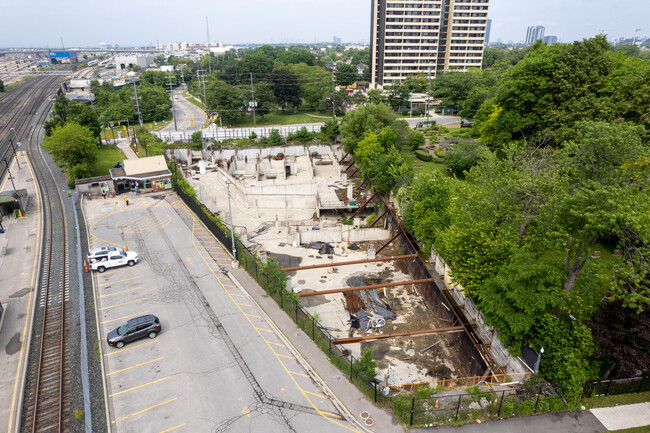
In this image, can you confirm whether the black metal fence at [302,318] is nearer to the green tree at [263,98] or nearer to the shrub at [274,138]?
the shrub at [274,138]

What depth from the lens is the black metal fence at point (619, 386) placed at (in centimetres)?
1992

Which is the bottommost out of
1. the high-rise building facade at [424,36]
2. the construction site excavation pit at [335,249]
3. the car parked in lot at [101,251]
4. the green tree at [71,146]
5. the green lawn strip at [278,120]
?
the construction site excavation pit at [335,249]

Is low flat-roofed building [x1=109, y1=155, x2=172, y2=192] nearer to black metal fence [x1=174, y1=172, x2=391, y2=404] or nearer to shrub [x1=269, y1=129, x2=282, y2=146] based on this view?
black metal fence [x1=174, y1=172, x2=391, y2=404]

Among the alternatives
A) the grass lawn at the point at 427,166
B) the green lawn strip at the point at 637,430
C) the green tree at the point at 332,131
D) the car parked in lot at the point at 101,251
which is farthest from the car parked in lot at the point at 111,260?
the green tree at the point at 332,131

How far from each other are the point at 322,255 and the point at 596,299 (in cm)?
2357

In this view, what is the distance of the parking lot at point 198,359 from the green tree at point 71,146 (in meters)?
23.5

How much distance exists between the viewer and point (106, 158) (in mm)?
67062

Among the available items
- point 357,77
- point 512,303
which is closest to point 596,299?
point 512,303

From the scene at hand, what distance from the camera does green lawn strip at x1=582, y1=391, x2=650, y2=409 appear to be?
19.6m

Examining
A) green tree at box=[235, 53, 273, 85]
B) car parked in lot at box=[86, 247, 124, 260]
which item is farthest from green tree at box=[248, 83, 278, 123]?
car parked in lot at box=[86, 247, 124, 260]

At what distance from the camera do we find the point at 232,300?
2878 centimetres

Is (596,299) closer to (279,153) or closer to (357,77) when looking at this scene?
(279,153)

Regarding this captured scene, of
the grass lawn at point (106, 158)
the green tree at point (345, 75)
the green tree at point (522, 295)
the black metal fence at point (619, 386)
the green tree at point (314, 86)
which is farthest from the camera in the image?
the green tree at point (345, 75)

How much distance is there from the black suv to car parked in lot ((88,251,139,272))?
955cm
